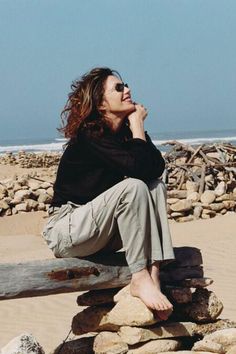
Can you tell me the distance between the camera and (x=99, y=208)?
4.52 m

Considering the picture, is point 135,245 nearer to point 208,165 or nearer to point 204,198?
point 204,198

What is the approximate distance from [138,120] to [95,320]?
1.56 metres

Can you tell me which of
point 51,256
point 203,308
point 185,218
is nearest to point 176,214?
point 185,218

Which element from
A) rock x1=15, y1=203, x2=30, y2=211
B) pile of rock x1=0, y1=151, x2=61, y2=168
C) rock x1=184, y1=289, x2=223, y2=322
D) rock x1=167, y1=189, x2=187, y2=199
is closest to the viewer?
rock x1=184, y1=289, x2=223, y2=322

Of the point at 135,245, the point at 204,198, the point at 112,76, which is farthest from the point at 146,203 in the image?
the point at 204,198

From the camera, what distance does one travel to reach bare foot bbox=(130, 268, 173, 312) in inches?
177

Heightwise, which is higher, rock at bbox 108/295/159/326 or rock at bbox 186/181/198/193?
rock at bbox 108/295/159/326

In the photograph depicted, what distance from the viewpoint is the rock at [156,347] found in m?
4.59

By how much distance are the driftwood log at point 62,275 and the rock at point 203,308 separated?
558mm

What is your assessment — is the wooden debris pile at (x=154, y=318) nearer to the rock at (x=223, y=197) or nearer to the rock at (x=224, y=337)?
the rock at (x=224, y=337)

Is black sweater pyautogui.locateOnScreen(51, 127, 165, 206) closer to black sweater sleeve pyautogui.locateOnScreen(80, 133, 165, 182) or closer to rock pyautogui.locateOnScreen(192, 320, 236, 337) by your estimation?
black sweater sleeve pyautogui.locateOnScreen(80, 133, 165, 182)

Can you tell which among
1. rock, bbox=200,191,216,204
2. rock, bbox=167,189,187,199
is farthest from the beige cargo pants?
rock, bbox=167,189,187,199

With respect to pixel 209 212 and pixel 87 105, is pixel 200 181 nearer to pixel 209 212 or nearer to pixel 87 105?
pixel 209 212

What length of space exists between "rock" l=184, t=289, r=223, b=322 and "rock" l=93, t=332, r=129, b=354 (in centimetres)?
60
